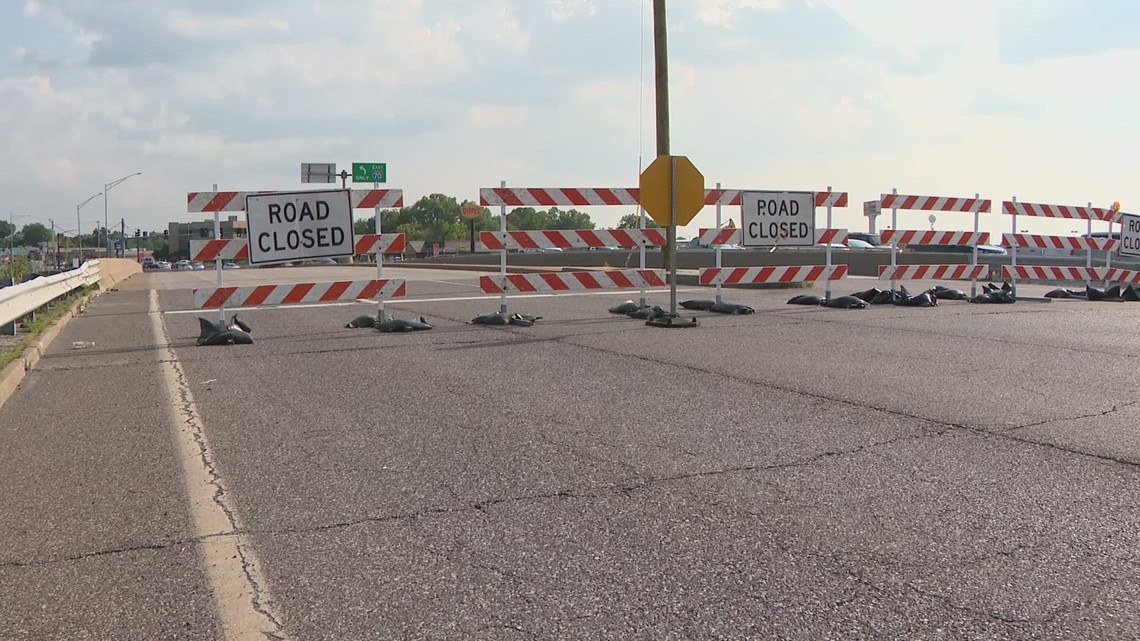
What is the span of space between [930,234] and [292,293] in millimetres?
10154

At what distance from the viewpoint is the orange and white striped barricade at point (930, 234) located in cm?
1495

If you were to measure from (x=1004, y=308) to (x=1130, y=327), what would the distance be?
2843mm

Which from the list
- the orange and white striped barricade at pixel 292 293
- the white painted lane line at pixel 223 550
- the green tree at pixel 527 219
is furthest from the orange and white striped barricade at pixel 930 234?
the green tree at pixel 527 219

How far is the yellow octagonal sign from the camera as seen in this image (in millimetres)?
12195

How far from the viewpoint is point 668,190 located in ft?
40.2

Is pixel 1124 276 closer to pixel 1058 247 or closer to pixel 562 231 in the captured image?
pixel 1058 247

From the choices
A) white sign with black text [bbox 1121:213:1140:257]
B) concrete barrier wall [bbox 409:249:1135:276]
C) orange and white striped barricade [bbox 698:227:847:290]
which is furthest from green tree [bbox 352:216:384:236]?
white sign with black text [bbox 1121:213:1140:257]

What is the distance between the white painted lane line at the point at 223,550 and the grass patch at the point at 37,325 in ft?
12.2

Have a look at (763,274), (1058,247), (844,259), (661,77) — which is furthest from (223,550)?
(844,259)

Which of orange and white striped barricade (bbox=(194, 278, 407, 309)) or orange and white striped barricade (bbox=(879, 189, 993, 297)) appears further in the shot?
orange and white striped barricade (bbox=(879, 189, 993, 297))

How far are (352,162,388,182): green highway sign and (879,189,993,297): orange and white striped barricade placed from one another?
144 ft

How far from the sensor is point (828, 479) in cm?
467

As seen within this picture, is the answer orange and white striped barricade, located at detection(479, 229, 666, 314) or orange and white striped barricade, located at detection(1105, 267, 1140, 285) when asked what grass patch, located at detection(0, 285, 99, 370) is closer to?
orange and white striped barricade, located at detection(479, 229, 666, 314)

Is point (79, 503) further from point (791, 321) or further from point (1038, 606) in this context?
point (791, 321)
